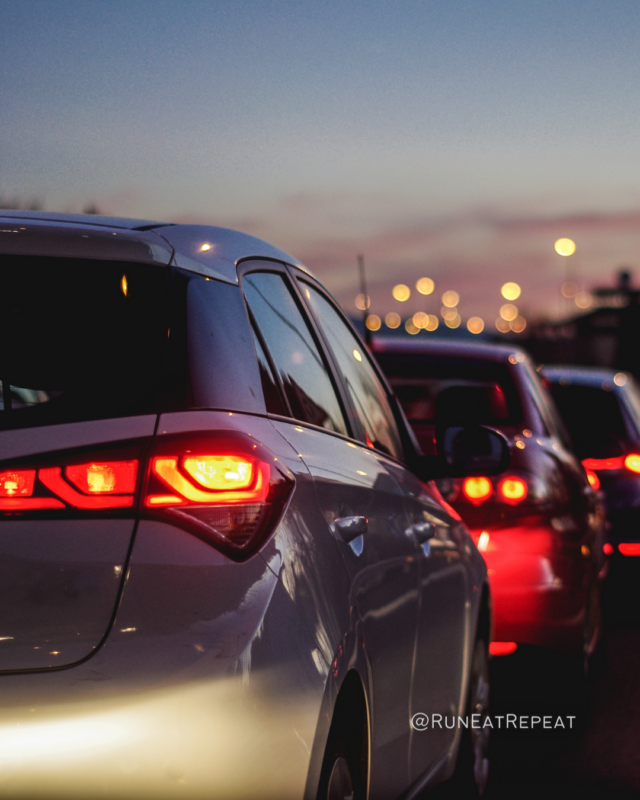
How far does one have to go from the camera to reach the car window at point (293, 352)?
3168mm

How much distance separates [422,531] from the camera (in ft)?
12.9

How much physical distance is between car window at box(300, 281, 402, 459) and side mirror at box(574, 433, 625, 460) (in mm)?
5443

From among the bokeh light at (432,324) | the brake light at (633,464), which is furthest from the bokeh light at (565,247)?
the brake light at (633,464)

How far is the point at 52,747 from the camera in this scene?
2.27 meters

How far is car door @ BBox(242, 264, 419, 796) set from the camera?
9.82 feet

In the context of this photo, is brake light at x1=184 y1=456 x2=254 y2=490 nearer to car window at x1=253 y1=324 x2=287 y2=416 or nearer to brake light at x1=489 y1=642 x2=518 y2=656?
car window at x1=253 y1=324 x2=287 y2=416

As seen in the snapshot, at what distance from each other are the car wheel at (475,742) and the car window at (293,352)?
1.73 m

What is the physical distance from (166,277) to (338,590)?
2.55ft

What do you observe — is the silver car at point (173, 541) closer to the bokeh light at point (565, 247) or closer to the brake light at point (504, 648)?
the brake light at point (504, 648)

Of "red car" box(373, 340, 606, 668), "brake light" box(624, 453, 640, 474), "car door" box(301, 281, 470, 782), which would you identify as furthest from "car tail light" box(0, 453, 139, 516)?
"brake light" box(624, 453, 640, 474)

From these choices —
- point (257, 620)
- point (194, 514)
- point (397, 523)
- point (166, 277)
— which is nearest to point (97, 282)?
point (166, 277)

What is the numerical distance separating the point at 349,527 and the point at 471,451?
5.79ft

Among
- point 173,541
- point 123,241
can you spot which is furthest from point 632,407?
point 173,541

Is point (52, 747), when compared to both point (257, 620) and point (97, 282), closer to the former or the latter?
point (257, 620)
